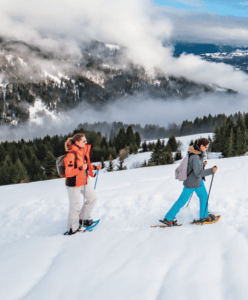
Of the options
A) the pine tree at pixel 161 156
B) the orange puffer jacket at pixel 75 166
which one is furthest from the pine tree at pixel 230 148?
the orange puffer jacket at pixel 75 166

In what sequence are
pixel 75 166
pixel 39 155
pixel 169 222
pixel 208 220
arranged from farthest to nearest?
1. pixel 39 155
2. pixel 169 222
3. pixel 208 220
4. pixel 75 166

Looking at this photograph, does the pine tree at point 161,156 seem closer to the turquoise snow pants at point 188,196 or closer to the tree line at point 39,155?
the tree line at point 39,155

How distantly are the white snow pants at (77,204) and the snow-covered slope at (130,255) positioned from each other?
614mm

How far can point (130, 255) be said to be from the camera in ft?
13.6

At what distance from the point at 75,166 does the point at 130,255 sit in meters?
2.43

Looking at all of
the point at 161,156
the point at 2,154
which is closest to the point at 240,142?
the point at 161,156

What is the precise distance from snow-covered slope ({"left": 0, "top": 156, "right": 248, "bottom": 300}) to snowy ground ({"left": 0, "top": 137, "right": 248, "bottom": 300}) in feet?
0.05

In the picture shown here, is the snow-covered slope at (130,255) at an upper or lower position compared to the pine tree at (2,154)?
upper

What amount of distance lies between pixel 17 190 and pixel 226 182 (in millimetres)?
9484

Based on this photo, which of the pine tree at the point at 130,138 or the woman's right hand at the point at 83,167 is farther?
the pine tree at the point at 130,138

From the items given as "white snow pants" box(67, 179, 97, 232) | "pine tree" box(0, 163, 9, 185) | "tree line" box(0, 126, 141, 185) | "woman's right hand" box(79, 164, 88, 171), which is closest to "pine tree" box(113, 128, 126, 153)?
"tree line" box(0, 126, 141, 185)

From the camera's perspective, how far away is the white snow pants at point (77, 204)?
5660 mm

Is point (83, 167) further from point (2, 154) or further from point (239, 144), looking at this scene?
point (2, 154)

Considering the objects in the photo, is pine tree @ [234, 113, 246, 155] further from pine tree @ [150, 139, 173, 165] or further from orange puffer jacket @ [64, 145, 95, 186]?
orange puffer jacket @ [64, 145, 95, 186]
